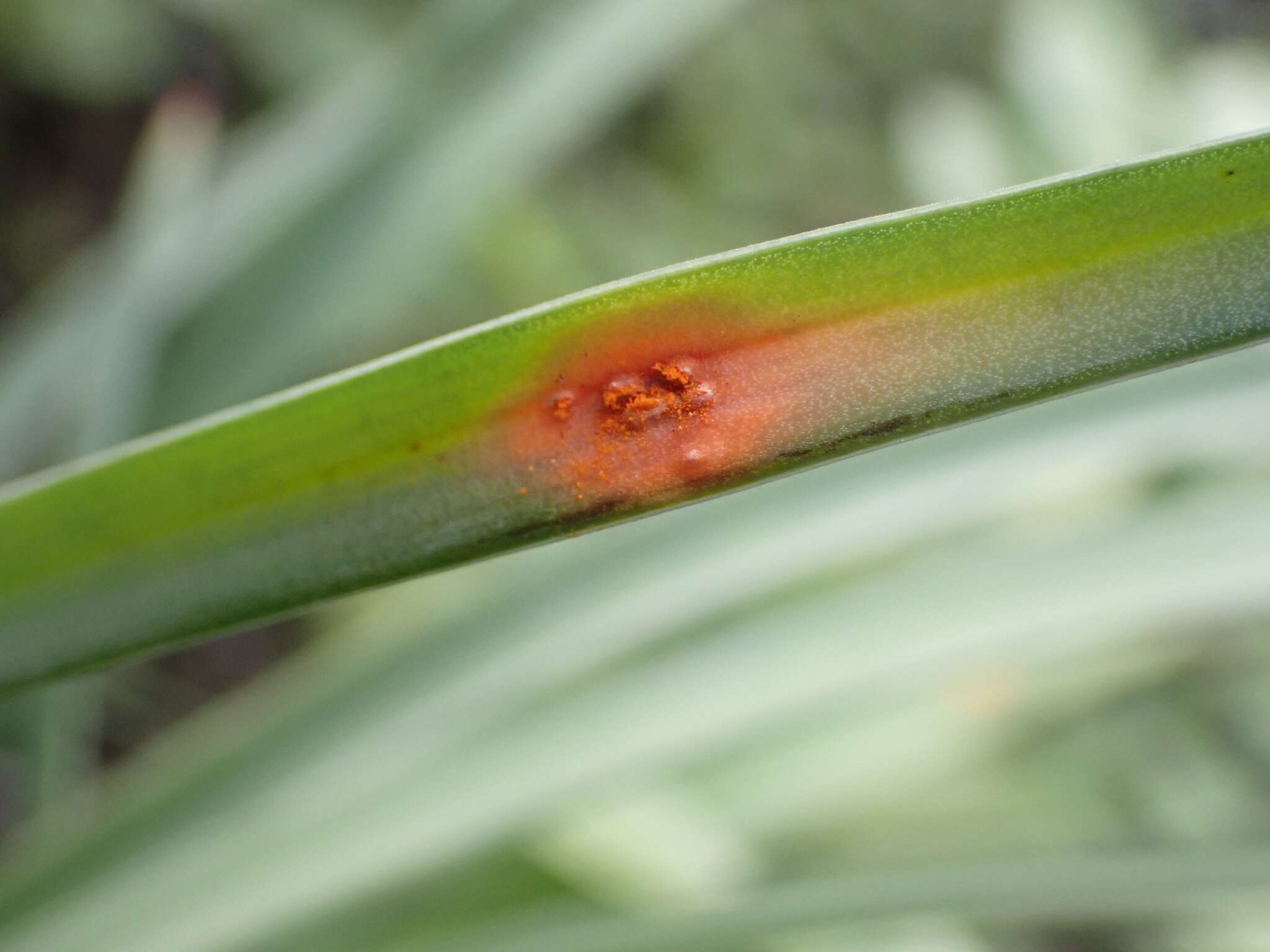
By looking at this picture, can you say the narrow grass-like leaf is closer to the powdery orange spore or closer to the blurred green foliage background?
the powdery orange spore

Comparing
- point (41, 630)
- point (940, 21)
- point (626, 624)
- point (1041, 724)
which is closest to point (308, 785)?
point (626, 624)

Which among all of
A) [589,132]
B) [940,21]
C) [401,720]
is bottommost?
[401,720]

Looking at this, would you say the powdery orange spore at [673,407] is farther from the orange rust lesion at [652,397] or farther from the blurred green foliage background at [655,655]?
the blurred green foliage background at [655,655]

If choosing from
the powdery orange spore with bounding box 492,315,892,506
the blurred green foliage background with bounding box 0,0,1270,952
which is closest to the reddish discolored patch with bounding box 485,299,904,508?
the powdery orange spore with bounding box 492,315,892,506

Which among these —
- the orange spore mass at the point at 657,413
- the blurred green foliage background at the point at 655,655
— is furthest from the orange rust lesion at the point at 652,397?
the blurred green foliage background at the point at 655,655

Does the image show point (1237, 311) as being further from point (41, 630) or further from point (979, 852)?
point (979, 852)

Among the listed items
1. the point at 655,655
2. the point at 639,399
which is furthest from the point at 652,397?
the point at 655,655
